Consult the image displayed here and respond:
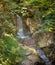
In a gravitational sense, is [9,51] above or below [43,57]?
above

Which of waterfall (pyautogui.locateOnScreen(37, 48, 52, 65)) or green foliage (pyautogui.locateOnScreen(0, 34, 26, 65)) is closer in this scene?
green foliage (pyautogui.locateOnScreen(0, 34, 26, 65))

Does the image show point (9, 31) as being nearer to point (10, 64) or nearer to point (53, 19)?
point (10, 64)

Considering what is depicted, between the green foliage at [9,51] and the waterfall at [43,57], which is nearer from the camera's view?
the green foliage at [9,51]

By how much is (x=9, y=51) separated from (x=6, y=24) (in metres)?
0.57

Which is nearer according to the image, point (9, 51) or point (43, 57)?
point (9, 51)

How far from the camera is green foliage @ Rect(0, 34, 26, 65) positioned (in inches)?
142

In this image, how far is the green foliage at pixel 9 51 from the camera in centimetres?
360

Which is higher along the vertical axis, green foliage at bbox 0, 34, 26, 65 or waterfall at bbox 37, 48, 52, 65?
green foliage at bbox 0, 34, 26, 65

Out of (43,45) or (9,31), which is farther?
(43,45)

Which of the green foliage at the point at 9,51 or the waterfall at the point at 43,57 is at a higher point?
the green foliage at the point at 9,51

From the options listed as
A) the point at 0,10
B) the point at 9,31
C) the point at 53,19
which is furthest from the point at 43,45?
the point at 0,10

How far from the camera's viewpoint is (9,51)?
372cm

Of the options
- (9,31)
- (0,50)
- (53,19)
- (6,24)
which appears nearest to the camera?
(0,50)

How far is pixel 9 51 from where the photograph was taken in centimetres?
372
